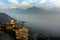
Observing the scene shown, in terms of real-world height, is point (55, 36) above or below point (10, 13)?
below

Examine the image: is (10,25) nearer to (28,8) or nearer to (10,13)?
(10,13)

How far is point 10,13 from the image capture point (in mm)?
2678

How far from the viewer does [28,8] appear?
266cm

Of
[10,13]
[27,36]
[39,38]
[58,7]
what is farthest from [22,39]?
[58,7]

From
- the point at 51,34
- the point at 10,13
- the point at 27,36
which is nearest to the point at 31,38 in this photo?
the point at 27,36

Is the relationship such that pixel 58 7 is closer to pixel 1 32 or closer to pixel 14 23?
pixel 14 23

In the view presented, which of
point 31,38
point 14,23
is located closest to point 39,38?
point 31,38

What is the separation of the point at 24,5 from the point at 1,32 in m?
0.52

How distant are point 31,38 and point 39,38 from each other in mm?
117

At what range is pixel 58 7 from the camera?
8.69ft

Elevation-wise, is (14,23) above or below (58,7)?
below

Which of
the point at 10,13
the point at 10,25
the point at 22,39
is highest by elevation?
the point at 10,13

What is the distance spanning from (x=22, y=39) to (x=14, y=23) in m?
0.26

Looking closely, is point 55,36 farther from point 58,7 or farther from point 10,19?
point 10,19
